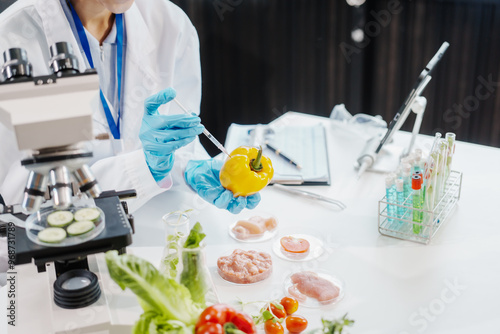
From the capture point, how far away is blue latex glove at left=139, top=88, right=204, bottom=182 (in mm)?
1676

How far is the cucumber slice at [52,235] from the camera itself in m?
1.12

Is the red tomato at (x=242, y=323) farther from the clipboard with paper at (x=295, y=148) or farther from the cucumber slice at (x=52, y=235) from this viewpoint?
the clipboard with paper at (x=295, y=148)

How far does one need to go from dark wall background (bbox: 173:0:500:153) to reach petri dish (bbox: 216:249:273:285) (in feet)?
7.09

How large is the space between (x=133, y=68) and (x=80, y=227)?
1030 millimetres

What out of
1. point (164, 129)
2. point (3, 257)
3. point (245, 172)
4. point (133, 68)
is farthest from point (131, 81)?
point (3, 257)

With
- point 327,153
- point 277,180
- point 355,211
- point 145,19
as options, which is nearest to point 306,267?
point 355,211

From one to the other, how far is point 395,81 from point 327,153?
5.04ft

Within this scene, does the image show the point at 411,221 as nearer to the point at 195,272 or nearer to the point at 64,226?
the point at 195,272

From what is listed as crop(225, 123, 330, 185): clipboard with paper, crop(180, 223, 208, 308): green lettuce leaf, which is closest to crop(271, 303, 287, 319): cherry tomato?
crop(180, 223, 208, 308): green lettuce leaf

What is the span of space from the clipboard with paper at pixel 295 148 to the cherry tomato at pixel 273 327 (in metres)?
0.84

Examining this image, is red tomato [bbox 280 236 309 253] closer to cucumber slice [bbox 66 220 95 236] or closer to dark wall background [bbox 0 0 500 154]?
cucumber slice [bbox 66 220 95 236]

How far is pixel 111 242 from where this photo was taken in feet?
3.82

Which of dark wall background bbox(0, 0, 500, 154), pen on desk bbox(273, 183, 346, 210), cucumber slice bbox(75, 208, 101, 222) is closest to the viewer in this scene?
cucumber slice bbox(75, 208, 101, 222)

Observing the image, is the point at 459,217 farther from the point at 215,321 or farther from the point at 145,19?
the point at 145,19
